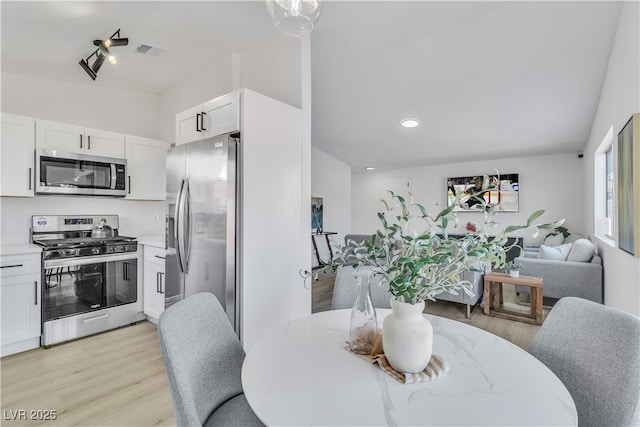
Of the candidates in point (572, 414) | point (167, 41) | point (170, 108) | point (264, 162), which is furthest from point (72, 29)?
point (572, 414)

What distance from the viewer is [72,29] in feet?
8.21

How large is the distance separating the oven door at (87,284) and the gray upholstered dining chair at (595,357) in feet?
11.5

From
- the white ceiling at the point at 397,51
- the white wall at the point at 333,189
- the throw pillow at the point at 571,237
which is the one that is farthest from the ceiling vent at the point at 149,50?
the throw pillow at the point at 571,237

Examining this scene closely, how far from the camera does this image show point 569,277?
3641 millimetres

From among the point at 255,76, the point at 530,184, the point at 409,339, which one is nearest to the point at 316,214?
the point at 255,76

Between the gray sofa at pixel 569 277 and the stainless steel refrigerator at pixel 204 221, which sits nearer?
the stainless steel refrigerator at pixel 204 221

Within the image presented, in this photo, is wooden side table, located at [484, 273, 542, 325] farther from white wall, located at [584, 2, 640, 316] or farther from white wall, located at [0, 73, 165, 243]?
white wall, located at [0, 73, 165, 243]

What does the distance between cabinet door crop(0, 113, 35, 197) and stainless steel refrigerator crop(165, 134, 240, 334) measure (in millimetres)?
1402

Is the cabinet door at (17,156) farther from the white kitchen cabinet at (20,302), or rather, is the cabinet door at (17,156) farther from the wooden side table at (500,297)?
the wooden side table at (500,297)

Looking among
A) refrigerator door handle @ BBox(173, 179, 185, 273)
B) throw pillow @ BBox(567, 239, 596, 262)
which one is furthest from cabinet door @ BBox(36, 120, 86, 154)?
throw pillow @ BBox(567, 239, 596, 262)

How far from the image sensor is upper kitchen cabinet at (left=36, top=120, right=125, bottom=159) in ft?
9.52

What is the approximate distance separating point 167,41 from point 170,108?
1.27 m

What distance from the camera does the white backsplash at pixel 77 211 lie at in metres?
2.98

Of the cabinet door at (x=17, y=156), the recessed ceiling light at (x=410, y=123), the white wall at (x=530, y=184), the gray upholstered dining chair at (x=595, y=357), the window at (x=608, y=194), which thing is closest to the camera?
the gray upholstered dining chair at (x=595, y=357)
